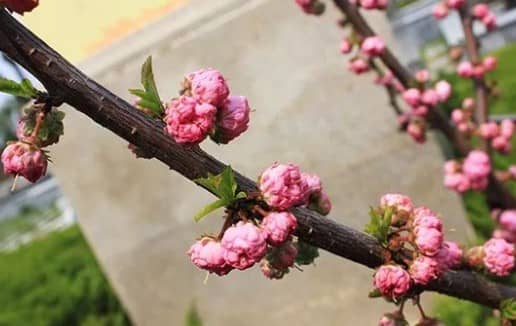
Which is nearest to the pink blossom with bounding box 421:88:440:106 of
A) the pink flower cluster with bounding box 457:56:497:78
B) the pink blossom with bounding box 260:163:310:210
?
the pink flower cluster with bounding box 457:56:497:78

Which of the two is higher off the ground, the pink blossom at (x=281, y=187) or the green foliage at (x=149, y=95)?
the green foliage at (x=149, y=95)

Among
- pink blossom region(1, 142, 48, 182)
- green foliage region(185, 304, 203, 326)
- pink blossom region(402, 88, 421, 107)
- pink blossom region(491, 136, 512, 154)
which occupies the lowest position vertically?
green foliage region(185, 304, 203, 326)

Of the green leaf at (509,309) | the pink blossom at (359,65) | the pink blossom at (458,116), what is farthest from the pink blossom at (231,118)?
the pink blossom at (458,116)

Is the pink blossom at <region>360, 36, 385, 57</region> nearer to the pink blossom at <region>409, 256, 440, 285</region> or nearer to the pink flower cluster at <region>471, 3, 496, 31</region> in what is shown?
the pink flower cluster at <region>471, 3, 496, 31</region>

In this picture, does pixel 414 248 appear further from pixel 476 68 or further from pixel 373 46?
pixel 476 68

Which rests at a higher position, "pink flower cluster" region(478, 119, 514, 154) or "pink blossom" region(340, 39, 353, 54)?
"pink blossom" region(340, 39, 353, 54)

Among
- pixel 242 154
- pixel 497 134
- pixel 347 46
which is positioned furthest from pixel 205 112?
pixel 242 154

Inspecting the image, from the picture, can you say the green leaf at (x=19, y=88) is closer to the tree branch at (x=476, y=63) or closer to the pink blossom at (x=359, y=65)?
the pink blossom at (x=359, y=65)
